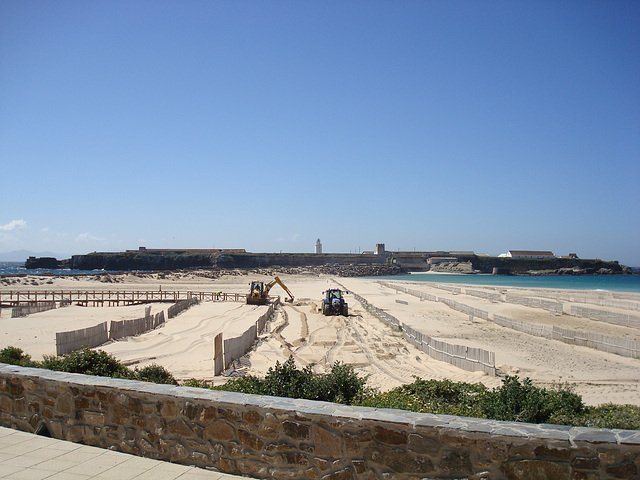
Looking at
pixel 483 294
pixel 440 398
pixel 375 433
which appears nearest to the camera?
pixel 375 433

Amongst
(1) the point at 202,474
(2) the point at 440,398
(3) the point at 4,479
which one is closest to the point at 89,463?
(3) the point at 4,479

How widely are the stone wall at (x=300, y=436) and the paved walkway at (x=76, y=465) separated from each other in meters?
0.11

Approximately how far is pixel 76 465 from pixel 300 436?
2.45 meters

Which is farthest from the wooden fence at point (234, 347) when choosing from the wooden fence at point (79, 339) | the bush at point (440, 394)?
the bush at point (440, 394)

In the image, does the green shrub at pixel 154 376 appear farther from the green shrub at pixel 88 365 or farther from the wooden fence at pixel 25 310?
the wooden fence at pixel 25 310

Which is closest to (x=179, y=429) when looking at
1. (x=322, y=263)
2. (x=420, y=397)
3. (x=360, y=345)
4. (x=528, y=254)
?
(x=420, y=397)

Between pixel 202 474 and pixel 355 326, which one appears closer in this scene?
pixel 202 474

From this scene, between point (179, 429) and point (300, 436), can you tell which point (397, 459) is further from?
point (179, 429)

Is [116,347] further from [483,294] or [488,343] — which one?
[483,294]

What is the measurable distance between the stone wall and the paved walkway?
110 millimetres

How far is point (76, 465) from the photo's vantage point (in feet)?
15.5

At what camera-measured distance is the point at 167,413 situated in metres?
4.87

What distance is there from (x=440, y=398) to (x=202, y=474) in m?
5.38

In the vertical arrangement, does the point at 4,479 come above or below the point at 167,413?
below
